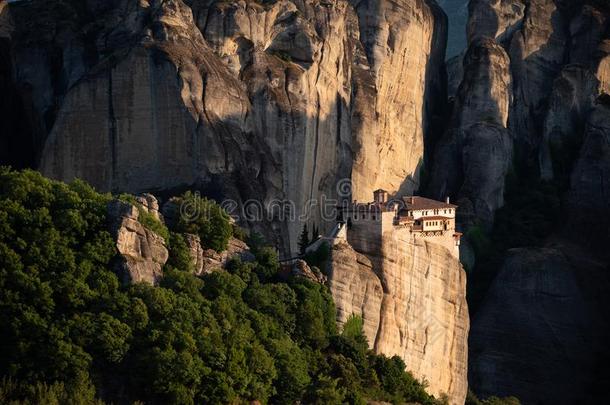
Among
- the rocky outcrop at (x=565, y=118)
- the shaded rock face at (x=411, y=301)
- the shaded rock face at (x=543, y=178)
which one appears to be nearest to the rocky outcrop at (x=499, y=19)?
the shaded rock face at (x=543, y=178)

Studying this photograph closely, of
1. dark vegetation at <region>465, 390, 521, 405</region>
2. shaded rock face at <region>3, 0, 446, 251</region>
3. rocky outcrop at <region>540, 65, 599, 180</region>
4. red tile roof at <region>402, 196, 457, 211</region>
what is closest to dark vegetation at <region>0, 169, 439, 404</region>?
shaded rock face at <region>3, 0, 446, 251</region>

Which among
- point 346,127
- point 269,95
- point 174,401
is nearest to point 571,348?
point 346,127

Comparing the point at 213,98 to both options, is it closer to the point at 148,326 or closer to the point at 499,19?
the point at 148,326

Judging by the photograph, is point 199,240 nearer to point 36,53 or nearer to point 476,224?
point 36,53

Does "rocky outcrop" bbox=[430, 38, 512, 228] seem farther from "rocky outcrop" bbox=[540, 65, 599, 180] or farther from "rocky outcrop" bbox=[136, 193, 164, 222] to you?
"rocky outcrop" bbox=[136, 193, 164, 222]

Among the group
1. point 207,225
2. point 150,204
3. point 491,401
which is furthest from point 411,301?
point 150,204

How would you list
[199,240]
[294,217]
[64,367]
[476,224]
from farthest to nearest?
[476,224] → [294,217] → [199,240] → [64,367]
